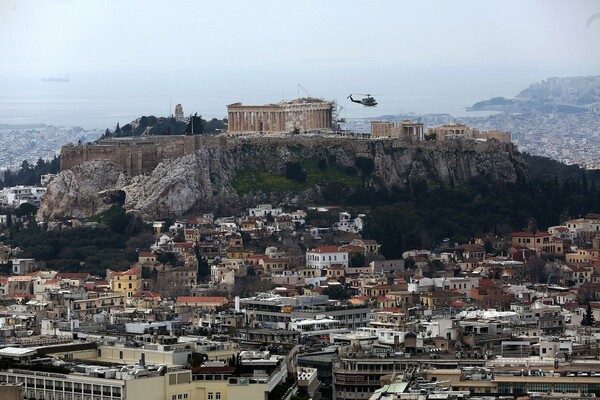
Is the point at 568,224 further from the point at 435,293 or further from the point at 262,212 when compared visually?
the point at 435,293

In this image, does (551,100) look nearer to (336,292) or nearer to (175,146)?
(175,146)

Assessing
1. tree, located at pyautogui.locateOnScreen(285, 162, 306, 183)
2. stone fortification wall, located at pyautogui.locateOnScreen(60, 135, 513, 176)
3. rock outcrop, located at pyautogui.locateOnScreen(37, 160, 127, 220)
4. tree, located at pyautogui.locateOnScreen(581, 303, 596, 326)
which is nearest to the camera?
tree, located at pyautogui.locateOnScreen(581, 303, 596, 326)

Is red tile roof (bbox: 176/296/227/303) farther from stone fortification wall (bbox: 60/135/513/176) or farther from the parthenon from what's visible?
the parthenon

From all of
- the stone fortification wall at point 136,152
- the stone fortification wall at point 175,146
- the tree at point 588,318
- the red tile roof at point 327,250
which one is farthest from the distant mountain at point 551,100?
the tree at point 588,318

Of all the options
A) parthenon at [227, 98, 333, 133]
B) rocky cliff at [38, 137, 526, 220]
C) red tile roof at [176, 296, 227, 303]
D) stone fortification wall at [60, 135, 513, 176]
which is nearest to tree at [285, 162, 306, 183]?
rocky cliff at [38, 137, 526, 220]

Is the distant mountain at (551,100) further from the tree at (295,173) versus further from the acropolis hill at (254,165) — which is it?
the tree at (295,173)

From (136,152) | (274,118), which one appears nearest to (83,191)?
(136,152)
